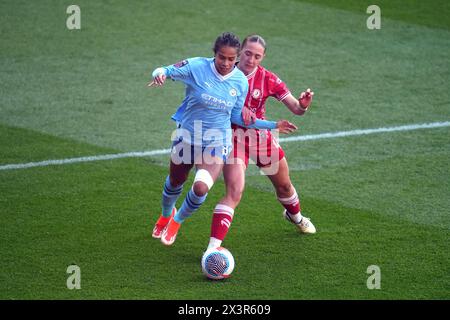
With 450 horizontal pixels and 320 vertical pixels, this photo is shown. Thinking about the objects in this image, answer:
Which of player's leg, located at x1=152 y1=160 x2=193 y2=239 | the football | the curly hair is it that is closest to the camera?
the football

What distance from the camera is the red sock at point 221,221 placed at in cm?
713

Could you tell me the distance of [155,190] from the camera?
905 centimetres

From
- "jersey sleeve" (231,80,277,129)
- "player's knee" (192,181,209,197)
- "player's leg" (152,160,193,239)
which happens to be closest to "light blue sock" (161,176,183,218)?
"player's leg" (152,160,193,239)

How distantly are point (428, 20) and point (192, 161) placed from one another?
9167mm

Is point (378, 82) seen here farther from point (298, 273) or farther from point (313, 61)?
point (298, 273)

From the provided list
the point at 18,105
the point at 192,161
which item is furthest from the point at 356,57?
the point at 192,161

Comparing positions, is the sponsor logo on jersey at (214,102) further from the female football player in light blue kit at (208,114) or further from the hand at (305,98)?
the hand at (305,98)

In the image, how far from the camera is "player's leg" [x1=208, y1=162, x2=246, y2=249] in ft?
23.4

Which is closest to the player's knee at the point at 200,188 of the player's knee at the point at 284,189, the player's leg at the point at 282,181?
the player's leg at the point at 282,181

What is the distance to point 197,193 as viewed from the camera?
7.23 meters

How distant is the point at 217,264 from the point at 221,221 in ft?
1.37

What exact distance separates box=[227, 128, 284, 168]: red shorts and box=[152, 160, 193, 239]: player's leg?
0.50m

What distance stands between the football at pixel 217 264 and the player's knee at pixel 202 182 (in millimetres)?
538

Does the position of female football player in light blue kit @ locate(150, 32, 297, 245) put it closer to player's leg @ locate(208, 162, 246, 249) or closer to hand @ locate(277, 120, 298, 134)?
hand @ locate(277, 120, 298, 134)
